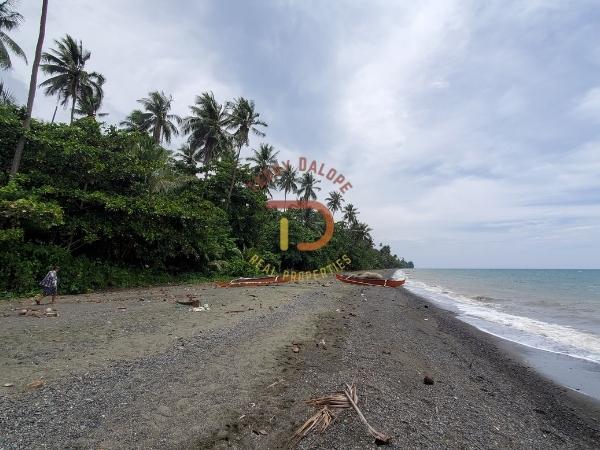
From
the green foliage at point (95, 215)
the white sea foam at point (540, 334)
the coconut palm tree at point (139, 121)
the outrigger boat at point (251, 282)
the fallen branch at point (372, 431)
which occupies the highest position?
the coconut palm tree at point (139, 121)

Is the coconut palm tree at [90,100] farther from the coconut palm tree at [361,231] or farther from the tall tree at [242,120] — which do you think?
the coconut palm tree at [361,231]

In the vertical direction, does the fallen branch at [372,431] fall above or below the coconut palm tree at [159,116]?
below

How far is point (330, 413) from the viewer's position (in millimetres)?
4219

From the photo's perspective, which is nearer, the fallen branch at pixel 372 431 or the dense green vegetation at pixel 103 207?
the fallen branch at pixel 372 431

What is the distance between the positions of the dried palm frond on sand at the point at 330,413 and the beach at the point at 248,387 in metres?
0.09

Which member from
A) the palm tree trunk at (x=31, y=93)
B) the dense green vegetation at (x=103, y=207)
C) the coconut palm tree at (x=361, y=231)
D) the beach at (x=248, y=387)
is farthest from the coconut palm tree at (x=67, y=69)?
the coconut palm tree at (x=361, y=231)

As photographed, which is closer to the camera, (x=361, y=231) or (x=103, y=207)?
(x=103, y=207)

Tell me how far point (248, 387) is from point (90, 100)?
109ft

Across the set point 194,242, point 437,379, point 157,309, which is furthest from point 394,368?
point 194,242

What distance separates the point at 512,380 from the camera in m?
6.93

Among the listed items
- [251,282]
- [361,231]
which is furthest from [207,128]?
[361,231]

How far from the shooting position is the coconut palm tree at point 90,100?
2827 centimetres

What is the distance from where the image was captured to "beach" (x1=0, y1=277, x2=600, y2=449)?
3.74 m

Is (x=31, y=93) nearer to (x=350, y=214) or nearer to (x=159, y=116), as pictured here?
(x=159, y=116)
